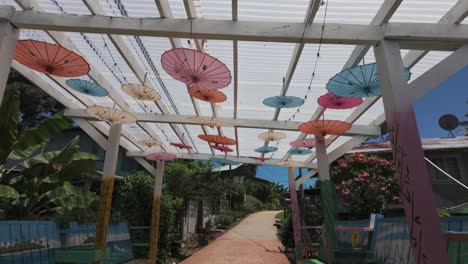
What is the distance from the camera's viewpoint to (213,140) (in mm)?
8953

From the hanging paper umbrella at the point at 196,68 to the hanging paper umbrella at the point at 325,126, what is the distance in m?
2.84

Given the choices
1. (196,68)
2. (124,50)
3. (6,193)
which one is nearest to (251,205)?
(6,193)

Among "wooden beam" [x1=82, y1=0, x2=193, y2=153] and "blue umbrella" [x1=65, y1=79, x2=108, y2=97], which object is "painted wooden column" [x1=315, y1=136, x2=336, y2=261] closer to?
"wooden beam" [x1=82, y1=0, x2=193, y2=153]

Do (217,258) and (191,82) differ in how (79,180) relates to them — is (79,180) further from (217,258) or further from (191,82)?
(191,82)

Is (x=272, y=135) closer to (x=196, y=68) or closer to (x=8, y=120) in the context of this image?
(x=196, y=68)

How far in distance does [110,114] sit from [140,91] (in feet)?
4.66

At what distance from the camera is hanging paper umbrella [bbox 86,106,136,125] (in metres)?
7.26

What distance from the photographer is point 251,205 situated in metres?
32.7

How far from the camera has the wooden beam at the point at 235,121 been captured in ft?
29.6

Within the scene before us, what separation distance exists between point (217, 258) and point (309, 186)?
32.5 feet

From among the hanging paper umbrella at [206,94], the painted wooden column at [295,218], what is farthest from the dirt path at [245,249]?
the hanging paper umbrella at [206,94]

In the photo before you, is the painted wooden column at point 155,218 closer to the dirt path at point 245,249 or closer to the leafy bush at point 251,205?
the dirt path at point 245,249

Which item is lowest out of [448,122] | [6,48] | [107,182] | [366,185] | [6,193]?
[6,193]

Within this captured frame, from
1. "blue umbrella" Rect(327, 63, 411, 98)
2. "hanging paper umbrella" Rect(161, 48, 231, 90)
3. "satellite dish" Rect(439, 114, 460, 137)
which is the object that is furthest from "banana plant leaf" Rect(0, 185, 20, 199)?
"satellite dish" Rect(439, 114, 460, 137)
